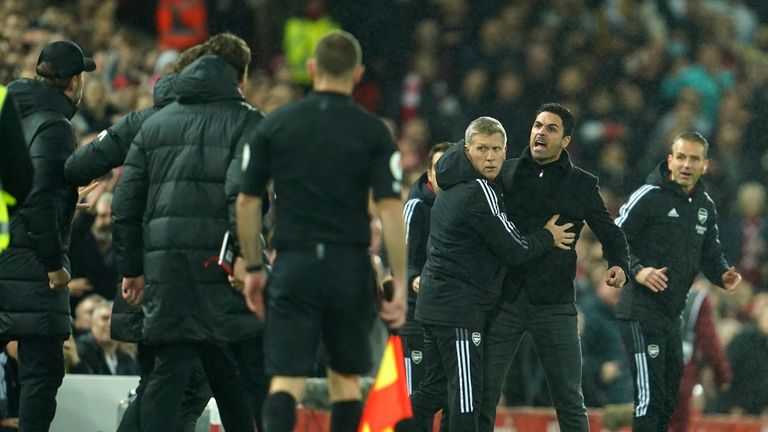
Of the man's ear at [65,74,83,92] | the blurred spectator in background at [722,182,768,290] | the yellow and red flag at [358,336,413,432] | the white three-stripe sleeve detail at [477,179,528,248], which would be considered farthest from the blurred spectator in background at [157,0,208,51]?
the yellow and red flag at [358,336,413,432]

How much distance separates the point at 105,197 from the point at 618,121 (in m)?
7.03

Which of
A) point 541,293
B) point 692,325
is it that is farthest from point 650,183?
point 692,325

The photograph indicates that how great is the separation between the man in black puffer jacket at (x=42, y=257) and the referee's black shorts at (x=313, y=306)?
174 centimetres

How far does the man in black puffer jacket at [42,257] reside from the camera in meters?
7.98

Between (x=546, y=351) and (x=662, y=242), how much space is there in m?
1.48

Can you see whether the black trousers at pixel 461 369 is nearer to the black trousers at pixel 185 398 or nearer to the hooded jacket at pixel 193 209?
the black trousers at pixel 185 398

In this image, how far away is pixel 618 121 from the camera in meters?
16.5

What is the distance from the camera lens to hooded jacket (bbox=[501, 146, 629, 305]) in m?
8.90

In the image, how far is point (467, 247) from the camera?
8766 mm

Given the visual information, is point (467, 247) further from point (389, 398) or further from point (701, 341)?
point (701, 341)

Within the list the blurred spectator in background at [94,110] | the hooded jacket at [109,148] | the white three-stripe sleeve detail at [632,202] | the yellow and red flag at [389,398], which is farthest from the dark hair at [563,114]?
the blurred spectator in background at [94,110]

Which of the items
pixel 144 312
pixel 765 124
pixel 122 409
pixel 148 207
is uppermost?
pixel 765 124

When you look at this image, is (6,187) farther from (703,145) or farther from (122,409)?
(703,145)

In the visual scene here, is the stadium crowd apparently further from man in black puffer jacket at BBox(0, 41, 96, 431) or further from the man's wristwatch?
the man's wristwatch
